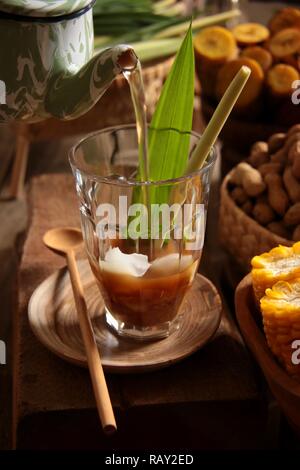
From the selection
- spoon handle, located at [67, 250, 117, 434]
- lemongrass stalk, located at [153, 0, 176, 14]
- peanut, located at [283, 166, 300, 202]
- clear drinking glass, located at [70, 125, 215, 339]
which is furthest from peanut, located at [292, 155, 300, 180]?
lemongrass stalk, located at [153, 0, 176, 14]

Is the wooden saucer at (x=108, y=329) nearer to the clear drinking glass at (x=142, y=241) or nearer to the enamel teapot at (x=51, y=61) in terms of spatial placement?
the clear drinking glass at (x=142, y=241)

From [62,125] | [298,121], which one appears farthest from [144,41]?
[298,121]

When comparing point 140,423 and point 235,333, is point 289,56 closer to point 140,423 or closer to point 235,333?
point 235,333

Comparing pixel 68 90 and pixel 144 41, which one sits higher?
pixel 68 90

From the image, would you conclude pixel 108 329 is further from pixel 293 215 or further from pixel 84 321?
pixel 293 215

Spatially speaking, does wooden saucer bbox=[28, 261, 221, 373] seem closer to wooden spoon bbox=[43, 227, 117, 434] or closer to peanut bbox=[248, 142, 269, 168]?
wooden spoon bbox=[43, 227, 117, 434]

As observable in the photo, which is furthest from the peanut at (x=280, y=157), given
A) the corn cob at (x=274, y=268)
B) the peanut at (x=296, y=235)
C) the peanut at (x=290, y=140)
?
the corn cob at (x=274, y=268)

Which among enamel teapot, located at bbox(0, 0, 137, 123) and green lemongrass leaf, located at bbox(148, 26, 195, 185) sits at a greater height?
enamel teapot, located at bbox(0, 0, 137, 123)

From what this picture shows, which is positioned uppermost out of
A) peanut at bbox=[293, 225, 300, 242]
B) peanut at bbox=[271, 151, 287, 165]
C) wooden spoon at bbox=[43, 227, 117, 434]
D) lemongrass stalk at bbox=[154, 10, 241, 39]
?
lemongrass stalk at bbox=[154, 10, 241, 39]
